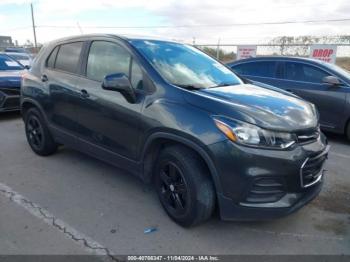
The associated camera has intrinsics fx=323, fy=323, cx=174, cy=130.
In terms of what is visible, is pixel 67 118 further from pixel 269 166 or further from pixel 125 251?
pixel 269 166

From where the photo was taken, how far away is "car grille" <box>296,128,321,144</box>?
108 inches

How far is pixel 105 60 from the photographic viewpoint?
3.74 m

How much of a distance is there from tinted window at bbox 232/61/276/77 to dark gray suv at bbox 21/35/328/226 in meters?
3.08

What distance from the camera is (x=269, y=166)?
2.55 meters

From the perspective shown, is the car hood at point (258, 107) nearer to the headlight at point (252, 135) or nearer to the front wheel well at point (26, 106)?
the headlight at point (252, 135)

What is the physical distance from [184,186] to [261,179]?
0.72m

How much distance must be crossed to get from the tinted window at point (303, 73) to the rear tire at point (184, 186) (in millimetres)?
4401

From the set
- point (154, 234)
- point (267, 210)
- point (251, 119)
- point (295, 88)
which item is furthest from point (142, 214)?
point (295, 88)

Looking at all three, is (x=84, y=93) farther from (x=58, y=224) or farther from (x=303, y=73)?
(x=303, y=73)

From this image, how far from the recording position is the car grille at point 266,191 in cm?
259

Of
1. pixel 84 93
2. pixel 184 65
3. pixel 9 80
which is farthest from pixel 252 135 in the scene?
pixel 9 80

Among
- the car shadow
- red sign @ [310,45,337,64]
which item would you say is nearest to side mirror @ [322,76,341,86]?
the car shadow

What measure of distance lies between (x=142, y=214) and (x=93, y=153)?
107 centimetres

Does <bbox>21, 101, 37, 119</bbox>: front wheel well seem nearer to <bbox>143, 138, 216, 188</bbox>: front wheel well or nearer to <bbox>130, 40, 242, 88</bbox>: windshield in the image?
<bbox>130, 40, 242, 88</bbox>: windshield
